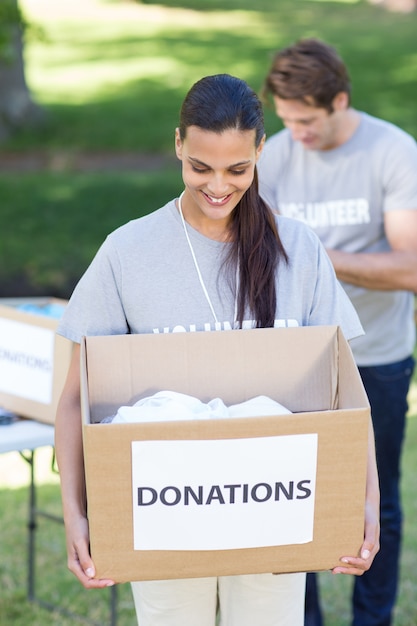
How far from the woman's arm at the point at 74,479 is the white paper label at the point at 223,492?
113 millimetres

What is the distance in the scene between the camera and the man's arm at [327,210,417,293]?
2873 mm

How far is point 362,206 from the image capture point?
117 inches

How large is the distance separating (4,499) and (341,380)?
2.97 m

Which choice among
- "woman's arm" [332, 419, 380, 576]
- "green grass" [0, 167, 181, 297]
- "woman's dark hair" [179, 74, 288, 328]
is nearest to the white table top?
"woman's dark hair" [179, 74, 288, 328]

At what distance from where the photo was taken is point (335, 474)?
5.98ft

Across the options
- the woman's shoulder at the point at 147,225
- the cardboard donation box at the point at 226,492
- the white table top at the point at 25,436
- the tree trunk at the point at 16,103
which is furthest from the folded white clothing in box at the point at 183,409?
the tree trunk at the point at 16,103

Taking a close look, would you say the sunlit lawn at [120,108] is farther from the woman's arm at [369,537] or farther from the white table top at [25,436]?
the woman's arm at [369,537]

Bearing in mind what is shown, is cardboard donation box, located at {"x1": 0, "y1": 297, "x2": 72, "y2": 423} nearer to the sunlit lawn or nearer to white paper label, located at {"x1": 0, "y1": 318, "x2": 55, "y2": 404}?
white paper label, located at {"x1": 0, "y1": 318, "x2": 55, "y2": 404}

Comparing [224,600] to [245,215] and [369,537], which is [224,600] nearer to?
[369,537]

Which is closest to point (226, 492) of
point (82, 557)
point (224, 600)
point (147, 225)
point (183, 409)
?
point (183, 409)

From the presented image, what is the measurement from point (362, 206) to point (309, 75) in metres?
0.42

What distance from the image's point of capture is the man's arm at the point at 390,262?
2.87m

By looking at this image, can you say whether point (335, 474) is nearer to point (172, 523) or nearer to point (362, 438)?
point (362, 438)

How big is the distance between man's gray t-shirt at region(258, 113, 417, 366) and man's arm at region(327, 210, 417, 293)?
0.16 ft
